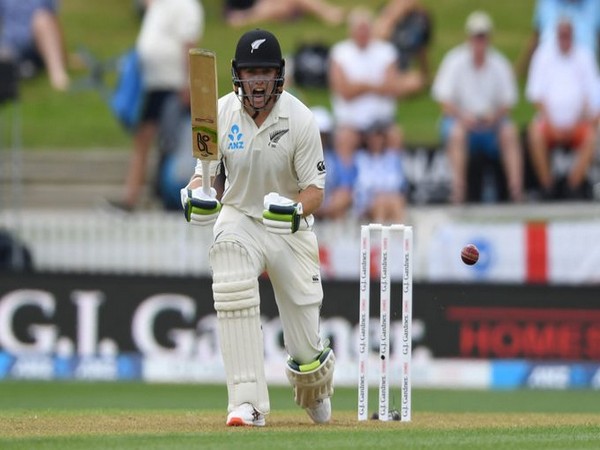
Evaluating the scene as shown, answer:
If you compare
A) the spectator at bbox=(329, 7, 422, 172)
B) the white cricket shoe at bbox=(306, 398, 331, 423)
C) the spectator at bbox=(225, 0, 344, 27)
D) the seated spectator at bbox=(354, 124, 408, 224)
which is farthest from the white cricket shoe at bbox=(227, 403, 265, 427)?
the spectator at bbox=(225, 0, 344, 27)

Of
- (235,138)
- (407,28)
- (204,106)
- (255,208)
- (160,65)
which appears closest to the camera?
(204,106)

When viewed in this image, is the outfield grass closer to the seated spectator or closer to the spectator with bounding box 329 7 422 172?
the seated spectator

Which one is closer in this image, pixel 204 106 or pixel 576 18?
pixel 204 106

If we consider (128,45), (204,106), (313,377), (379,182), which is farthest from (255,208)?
(128,45)

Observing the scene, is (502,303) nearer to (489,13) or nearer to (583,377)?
(583,377)

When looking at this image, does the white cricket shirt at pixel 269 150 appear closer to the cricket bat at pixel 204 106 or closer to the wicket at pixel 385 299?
the cricket bat at pixel 204 106

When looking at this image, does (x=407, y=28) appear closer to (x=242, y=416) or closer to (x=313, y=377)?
(x=313, y=377)

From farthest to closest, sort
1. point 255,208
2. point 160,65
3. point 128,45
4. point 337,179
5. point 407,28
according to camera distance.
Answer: point 128,45
point 407,28
point 160,65
point 337,179
point 255,208

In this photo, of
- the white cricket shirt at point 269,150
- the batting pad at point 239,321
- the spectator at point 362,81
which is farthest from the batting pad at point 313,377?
the spectator at point 362,81

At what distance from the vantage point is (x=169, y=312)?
47.0ft

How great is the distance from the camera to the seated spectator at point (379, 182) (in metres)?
14.9

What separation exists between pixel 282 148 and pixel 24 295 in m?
6.46

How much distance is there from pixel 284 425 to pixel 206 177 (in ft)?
4.82

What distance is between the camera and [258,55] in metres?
8.22
